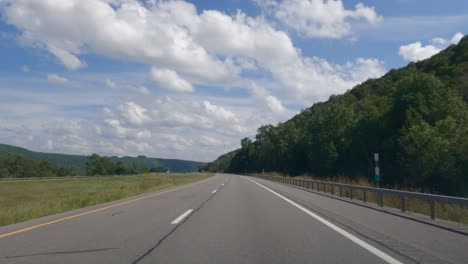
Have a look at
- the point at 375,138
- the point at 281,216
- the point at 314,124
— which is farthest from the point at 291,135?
the point at 281,216

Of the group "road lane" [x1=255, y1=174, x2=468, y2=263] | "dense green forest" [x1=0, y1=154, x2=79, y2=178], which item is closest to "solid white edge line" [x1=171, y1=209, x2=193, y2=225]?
"road lane" [x1=255, y1=174, x2=468, y2=263]

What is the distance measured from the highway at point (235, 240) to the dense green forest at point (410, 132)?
30211mm

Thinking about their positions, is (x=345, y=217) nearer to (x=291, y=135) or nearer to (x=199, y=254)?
(x=199, y=254)

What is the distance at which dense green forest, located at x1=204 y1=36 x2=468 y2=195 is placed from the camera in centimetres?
4409

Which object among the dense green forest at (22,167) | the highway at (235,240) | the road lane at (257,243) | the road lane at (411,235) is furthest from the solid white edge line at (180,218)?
the dense green forest at (22,167)

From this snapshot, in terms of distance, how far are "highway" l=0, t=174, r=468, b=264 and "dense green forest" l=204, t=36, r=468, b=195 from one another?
30.2m

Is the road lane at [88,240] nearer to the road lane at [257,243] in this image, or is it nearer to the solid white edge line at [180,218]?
the solid white edge line at [180,218]

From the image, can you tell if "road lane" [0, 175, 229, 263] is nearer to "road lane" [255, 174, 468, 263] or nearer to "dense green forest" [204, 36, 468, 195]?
"road lane" [255, 174, 468, 263]

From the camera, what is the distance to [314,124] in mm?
96500

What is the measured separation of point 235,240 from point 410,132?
41614mm

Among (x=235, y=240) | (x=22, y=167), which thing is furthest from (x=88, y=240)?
(x=22, y=167)

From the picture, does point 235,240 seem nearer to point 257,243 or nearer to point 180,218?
point 257,243

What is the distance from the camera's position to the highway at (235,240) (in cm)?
820

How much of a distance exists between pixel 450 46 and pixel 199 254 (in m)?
105
